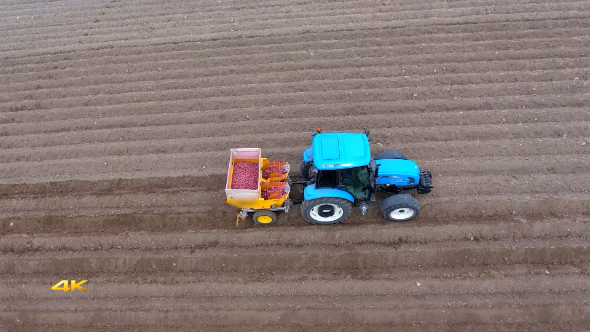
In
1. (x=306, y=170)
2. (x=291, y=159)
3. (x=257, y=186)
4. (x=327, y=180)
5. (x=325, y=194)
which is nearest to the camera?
(x=325, y=194)

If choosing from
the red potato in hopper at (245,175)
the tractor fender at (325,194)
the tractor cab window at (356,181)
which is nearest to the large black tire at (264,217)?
the red potato in hopper at (245,175)

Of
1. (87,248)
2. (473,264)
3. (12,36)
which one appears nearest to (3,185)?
(87,248)

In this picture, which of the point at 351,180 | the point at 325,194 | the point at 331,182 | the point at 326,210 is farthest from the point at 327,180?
the point at 326,210

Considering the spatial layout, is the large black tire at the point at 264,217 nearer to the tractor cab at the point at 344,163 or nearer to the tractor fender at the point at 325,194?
the tractor fender at the point at 325,194

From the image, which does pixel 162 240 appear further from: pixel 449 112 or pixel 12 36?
pixel 12 36

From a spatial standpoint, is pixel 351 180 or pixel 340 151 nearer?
pixel 340 151

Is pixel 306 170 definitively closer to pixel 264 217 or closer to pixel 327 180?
pixel 327 180

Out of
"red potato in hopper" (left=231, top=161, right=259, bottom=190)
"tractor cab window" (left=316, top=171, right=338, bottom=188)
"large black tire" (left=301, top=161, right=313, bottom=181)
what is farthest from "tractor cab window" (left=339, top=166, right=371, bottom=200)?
A: "red potato in hopper" (left=231, top=161, right=259, bottom=190)
